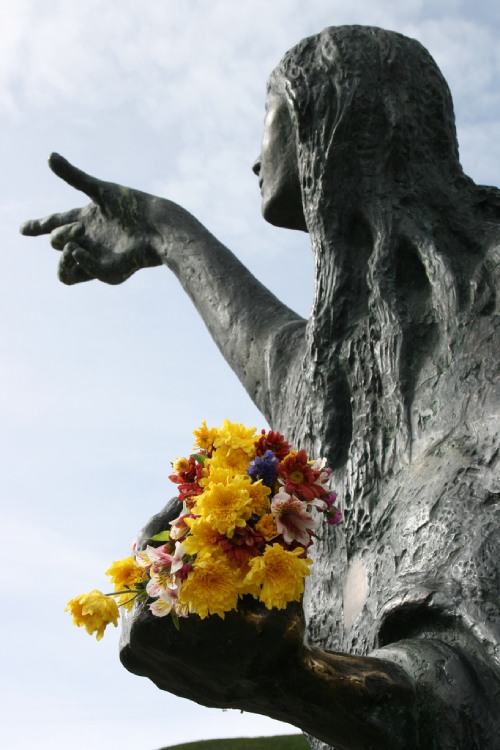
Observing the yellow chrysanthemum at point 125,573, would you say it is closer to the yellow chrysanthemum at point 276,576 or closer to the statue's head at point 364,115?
the yellow chrysanthemum at point 276,576

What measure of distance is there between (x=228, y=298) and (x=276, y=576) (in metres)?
3.71

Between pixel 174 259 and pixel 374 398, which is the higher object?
pixel 174 259

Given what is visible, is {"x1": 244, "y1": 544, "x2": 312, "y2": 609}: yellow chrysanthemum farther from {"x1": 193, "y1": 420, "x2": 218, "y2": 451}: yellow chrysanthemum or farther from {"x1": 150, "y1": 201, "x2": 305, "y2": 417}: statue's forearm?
{"x1": 150, "y1": 201, "x2": 305, "y2": 417}: statue's forearm

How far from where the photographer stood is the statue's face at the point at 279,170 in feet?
22.7

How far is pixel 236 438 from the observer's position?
436 cm

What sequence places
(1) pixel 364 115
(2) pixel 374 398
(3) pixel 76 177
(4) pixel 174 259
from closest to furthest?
(2) pixel 374 398, (1) pixel 364 115, (4) pixel 174 259, (3) pixel 76 177

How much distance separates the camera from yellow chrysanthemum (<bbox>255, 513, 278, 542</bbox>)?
4.09 meters

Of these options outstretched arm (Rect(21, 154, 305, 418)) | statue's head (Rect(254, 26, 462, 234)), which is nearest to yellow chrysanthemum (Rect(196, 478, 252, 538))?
statue's head (Rect(254, 26, 462, 234))

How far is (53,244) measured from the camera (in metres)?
8.78

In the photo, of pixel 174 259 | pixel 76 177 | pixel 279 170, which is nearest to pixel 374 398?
pixel 279 170

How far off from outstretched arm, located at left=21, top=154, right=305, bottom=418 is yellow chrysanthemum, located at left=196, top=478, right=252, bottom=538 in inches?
117

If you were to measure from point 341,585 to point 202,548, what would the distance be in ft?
6.04

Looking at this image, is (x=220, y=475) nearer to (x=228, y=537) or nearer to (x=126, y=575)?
(x=228, y=537)

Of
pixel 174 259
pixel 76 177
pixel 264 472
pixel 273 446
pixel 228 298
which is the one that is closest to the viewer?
pixel 264 472
